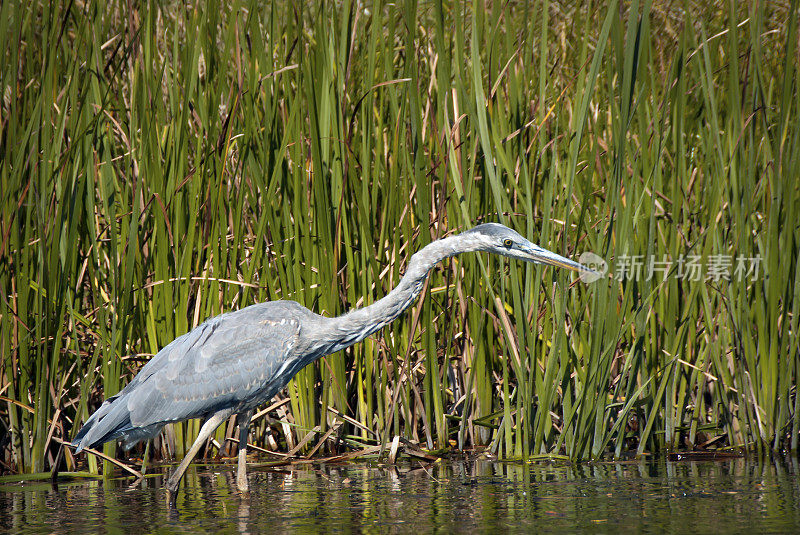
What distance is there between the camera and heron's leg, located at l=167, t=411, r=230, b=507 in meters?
4.05

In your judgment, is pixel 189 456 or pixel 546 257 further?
pixel 189 456

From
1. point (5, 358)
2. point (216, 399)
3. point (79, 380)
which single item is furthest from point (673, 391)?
point (5, 358)

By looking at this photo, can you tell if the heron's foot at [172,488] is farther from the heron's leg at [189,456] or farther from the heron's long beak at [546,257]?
the heron's long beak at [546,257]

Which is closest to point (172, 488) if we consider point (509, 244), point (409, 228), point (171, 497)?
point (171, 497)

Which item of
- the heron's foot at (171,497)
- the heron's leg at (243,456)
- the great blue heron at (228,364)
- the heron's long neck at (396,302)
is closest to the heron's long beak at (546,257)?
the heron's long neck at (396,302)

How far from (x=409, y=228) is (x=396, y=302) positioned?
0.69 metres

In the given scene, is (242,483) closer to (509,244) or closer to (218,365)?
(218,365)

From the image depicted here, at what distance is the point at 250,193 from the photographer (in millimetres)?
4797

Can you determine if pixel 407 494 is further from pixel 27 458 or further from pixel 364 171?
pixel 27 458

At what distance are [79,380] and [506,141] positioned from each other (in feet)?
8.64

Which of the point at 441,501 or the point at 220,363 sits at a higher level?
the point at 220,363

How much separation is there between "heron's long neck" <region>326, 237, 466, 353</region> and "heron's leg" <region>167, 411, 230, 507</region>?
72 centimetres

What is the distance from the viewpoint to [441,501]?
12.2 ft

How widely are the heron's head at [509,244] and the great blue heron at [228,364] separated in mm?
484
